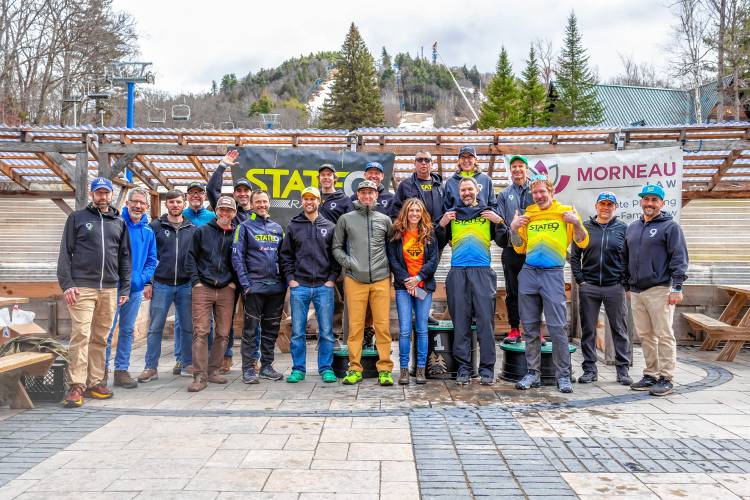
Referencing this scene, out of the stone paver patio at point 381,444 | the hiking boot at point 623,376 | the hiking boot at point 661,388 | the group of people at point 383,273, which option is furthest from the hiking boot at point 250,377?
the hiking boot at point 661,388

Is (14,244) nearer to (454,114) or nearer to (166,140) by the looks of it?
(166,140)

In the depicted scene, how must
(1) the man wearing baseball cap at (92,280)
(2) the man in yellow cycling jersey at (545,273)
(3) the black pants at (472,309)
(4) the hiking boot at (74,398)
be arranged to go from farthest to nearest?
1. (3) the black pants at (472,309)
2. (2) the man in yellow cycling jersey at (545,273)
3. (1) the man wearing baseball cap at (92,280)
4. (4) the hiking boot at (74,398)

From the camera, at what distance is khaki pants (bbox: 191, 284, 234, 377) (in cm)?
584

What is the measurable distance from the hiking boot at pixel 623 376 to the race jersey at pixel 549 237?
138 centimetres

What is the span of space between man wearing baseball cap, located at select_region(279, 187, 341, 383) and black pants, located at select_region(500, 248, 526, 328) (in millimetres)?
1925

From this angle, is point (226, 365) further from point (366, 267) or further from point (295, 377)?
point (366, 267)

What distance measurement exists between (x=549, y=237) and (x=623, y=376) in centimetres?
174

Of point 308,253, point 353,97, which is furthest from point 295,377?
point 353,97

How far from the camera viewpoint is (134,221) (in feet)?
19.8

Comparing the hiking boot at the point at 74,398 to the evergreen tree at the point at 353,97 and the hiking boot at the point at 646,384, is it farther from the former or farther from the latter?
the evergreen tree at the point at 353,97

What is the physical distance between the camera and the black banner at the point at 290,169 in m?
8.41

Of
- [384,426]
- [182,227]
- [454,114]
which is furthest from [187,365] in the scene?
[454,114]

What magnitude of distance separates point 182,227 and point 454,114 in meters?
107

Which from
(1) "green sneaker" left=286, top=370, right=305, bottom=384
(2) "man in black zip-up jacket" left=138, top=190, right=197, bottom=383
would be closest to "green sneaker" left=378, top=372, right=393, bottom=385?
(1) "green sneaker" left=286, top=370, right=305, bottom=384
